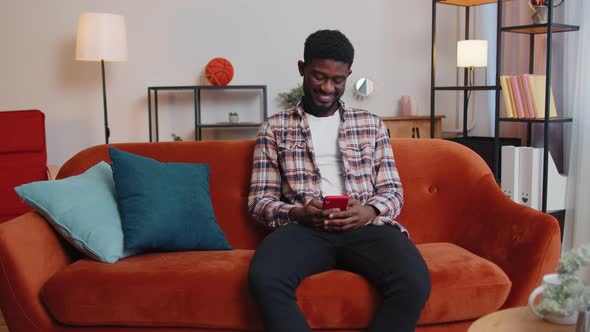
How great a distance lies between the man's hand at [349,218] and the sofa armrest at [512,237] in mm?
408

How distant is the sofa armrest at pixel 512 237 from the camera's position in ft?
6.18

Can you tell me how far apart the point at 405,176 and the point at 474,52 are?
2.04 metres

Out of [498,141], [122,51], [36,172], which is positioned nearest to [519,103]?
[498,141]

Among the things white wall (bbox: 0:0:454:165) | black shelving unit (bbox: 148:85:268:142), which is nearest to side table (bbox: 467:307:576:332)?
black shelving unit (bbox: 148:85:268:142)

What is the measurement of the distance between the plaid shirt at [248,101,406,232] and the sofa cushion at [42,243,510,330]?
1.07ft

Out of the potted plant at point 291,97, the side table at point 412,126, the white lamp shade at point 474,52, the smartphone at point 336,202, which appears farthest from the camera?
the side table at point 412,126

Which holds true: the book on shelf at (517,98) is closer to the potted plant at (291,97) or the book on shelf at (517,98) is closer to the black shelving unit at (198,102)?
the potted plant at (291,97)

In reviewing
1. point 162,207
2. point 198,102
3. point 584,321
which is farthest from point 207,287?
point 198,102

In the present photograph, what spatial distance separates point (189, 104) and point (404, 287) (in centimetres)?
325

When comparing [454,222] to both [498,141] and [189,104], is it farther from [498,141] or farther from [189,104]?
[189,104]

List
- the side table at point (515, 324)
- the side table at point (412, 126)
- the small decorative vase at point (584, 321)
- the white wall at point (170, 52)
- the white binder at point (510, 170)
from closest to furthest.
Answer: the small decorative vase at point (584, 321) → the side table at point (515, 324) → the white binder at point (510, 170) → the white wall at point (170, 52) → the side table at point (412, 126)

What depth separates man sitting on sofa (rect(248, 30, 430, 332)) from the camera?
175 centimetres

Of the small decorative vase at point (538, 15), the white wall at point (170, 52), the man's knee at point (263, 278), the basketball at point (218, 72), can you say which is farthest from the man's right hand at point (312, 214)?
the white wall at point (170, 52)

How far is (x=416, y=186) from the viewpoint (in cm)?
237
